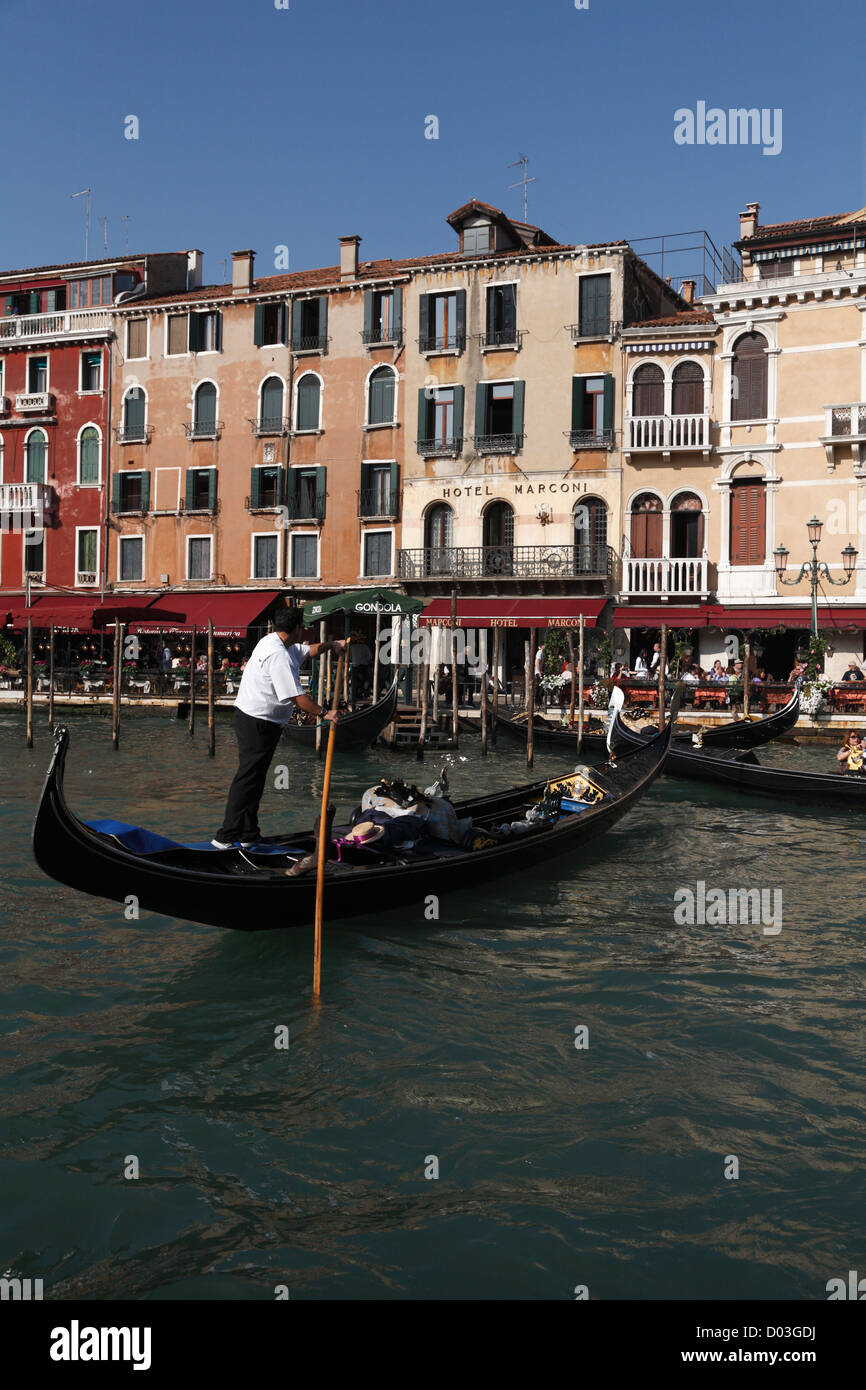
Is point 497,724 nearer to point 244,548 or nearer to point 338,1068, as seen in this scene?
Answer: point 244,548

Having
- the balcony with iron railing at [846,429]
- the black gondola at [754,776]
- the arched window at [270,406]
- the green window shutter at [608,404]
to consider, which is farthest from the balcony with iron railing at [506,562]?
the black gondola at [754,776]

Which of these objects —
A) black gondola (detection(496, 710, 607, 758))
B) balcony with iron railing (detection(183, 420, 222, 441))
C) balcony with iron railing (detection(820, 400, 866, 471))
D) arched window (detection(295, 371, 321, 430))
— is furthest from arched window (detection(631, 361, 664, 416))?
balcony with iron railing (detection(183, 420, 222, 441))

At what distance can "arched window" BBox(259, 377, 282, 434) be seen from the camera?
24.5 meters

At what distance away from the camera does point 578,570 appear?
21.6 meters

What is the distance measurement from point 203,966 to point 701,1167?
2816 millimetres

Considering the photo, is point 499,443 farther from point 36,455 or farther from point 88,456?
point 36,455

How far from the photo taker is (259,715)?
6.21 metres

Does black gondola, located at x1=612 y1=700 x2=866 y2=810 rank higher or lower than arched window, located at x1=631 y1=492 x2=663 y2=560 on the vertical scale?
lower

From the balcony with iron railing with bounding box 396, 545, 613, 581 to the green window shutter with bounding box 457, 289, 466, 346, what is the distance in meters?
4.10

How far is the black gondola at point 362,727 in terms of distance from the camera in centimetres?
1641

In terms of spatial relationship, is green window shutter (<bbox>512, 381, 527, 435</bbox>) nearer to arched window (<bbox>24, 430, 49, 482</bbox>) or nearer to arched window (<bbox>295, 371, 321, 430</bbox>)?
arched window (<bbox>295, 371, 321, 430</bbox>)

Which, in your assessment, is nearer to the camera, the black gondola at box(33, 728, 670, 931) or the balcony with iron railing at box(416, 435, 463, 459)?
the black gondola at box(33, 728, 670, 931)
